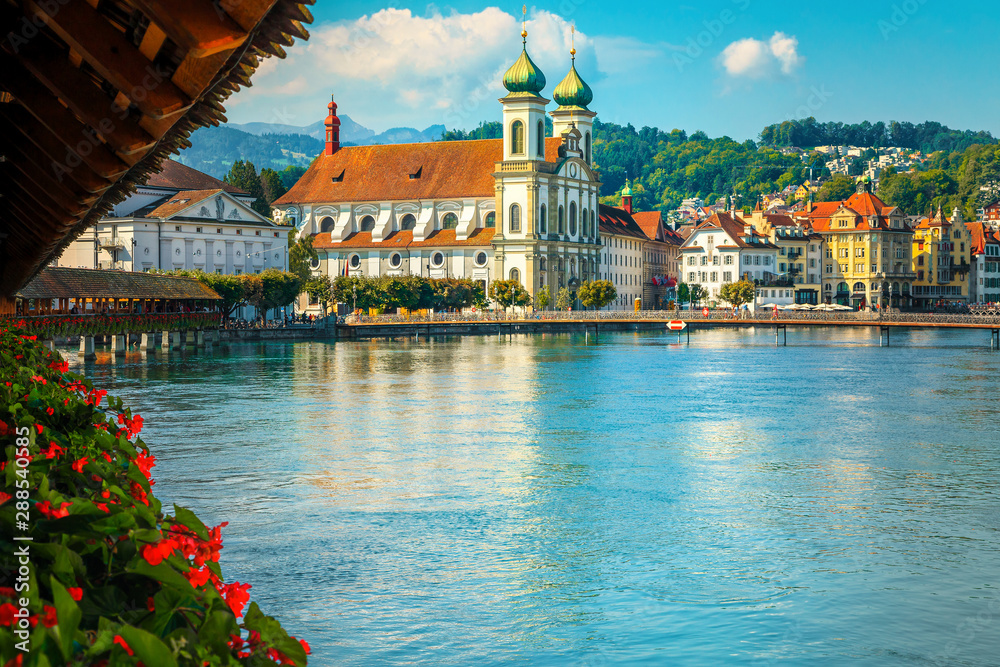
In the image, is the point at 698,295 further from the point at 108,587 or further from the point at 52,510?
the point at 108,587

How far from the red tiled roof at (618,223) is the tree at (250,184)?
131ft

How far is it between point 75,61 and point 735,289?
137m

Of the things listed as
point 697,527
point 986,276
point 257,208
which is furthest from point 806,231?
point 697,527

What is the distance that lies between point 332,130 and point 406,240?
897 inches

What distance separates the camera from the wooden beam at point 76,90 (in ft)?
23.6

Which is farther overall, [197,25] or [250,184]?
[250,184]

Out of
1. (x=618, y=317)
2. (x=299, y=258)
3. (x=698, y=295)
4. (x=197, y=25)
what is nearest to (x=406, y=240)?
(x=299, y=258)

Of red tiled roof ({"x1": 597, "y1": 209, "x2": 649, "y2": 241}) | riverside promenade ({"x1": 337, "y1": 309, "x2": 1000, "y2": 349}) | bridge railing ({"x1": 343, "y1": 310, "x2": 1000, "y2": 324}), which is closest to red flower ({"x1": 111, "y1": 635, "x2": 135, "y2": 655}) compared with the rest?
riverside promenade ({"x1": 337, "y1": 309, "x2": 1000, "y2": 349})

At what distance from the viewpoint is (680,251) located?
492 ft

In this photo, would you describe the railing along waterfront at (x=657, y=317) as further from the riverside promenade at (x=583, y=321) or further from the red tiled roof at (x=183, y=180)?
the red tiled roof at (x=183, y=180)

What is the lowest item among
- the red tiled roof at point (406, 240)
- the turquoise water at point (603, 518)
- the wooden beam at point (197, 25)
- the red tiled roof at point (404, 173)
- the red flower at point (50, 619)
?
the turquoise water at point (603, 518)

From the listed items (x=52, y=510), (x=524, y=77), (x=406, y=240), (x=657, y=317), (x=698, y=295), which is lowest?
(x=52, y=510)

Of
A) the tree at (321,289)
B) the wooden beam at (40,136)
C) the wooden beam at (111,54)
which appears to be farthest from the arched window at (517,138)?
the wooden beam at (111,54)

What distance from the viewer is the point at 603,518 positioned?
22734 millimetres
